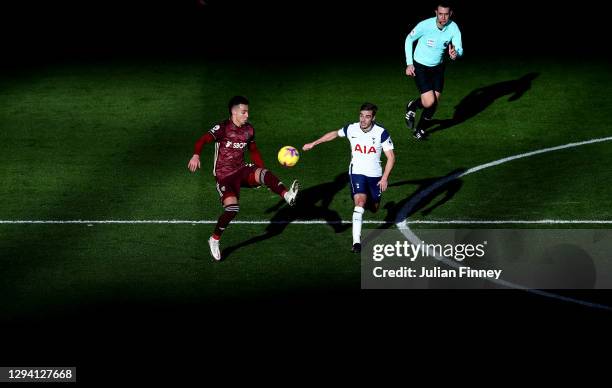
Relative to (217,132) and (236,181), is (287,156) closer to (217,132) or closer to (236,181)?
(236,181)

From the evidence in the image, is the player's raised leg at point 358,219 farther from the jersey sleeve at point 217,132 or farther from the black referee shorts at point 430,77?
the black referee shorts at point 430,77

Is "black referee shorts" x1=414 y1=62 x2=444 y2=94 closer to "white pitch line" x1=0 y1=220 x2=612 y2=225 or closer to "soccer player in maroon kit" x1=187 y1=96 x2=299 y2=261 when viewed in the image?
"white pitch line" x1=0 y1=220 x2=612 y2=225

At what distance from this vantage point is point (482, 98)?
→ 102ft

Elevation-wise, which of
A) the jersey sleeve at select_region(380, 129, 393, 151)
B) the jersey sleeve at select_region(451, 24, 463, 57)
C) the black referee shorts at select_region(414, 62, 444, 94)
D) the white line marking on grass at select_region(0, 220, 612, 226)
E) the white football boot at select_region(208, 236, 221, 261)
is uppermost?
the jersey sleeve at select_region(451, 24, 463, 57)

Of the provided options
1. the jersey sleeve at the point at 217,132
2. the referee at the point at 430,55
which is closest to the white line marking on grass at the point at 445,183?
the referee at the point at 430,55

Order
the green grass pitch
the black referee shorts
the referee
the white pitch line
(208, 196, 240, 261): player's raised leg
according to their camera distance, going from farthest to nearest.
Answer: the black referee shorts
the referee
the white pitch line
(208, 196, 240, 261): player's raised leg
the green grass pitch

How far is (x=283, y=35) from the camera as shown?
35281 mm

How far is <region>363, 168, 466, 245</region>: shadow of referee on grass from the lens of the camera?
24.9 meters

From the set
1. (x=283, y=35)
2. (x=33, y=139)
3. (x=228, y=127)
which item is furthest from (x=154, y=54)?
(x=228, y=127)

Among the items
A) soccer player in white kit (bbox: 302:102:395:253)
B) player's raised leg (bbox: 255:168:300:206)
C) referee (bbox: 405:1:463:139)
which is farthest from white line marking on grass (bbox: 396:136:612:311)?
player's raised leg (bbox: 255:168:300:206)

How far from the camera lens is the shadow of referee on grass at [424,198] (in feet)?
81.8

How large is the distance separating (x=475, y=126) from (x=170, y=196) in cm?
728

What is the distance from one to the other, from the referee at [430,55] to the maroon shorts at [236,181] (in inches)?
238

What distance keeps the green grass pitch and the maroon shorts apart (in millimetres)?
1097
